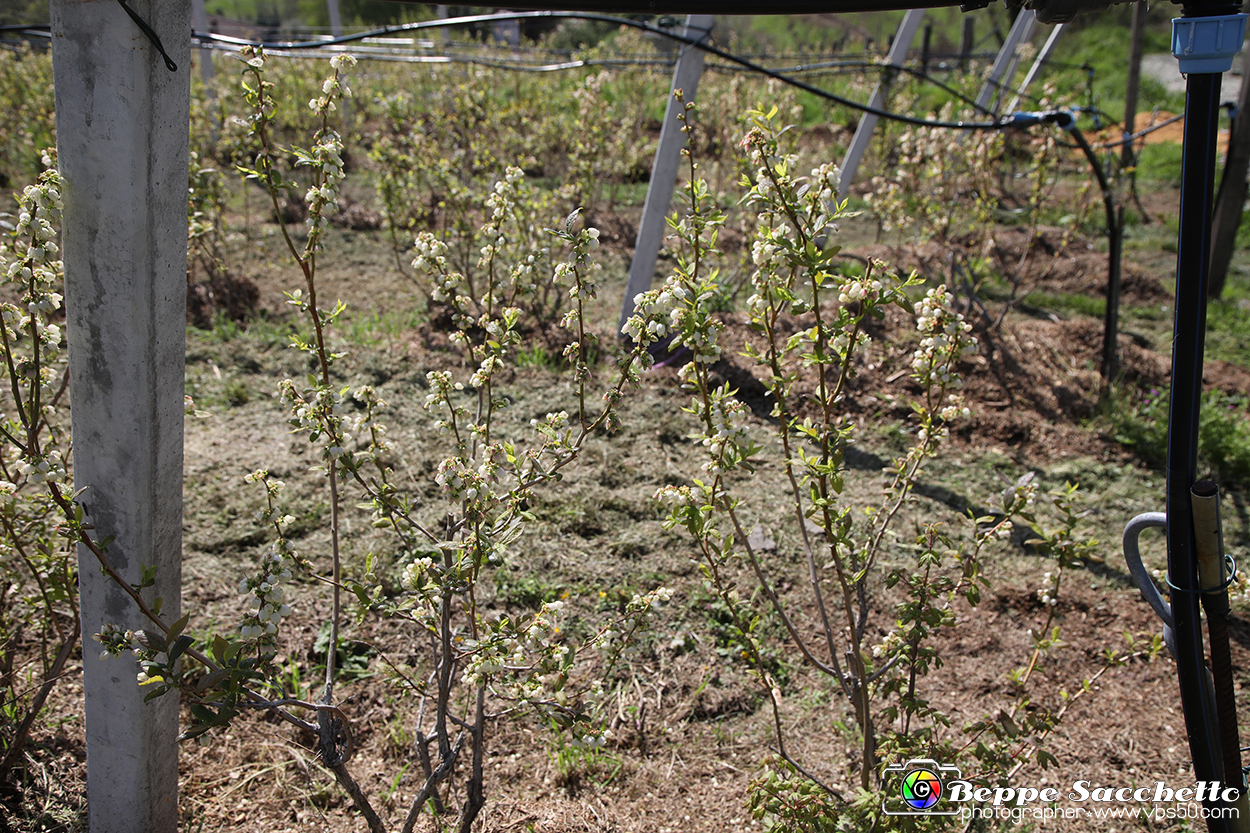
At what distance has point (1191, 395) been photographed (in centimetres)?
108

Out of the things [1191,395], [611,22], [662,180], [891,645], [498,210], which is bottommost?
[891,645]

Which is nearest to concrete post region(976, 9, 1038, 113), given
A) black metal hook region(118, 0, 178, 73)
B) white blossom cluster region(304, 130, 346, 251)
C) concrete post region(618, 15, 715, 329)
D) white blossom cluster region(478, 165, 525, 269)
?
concrete post region(618, 15, 715, 329)

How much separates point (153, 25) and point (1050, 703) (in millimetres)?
2790

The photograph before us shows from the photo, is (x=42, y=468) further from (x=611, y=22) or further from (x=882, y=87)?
(x=882, y=87)

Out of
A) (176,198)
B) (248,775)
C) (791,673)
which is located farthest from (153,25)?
(791,673)

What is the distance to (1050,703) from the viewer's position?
2.38 meters

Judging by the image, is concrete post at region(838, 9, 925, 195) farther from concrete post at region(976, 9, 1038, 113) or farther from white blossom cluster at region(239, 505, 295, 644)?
white blossom cluster at region(239, 505, 295, 644)

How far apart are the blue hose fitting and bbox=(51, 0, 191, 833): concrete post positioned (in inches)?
57.4

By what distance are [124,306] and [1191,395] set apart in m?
1.62

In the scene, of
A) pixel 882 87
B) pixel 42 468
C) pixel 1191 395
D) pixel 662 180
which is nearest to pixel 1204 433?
pixel 882 87

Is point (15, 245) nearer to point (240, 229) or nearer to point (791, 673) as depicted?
point (791, 673)

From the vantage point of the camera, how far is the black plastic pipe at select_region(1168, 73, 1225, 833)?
1048 millimetres

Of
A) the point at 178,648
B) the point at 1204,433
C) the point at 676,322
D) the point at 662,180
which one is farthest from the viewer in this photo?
the point at 662,180

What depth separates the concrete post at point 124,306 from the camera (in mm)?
1161
